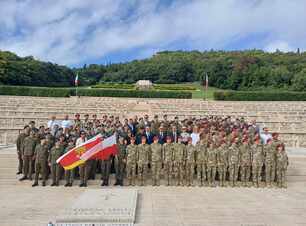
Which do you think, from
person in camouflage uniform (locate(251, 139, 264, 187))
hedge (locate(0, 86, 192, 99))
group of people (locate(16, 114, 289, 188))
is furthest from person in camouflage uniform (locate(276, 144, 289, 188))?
hedge (locate(0, 86, 192, 99))

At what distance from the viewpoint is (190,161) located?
1024 cm

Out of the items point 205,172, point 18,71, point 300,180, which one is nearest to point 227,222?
point 205,172

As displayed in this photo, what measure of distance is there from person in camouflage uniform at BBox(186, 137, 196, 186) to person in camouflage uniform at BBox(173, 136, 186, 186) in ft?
0.40

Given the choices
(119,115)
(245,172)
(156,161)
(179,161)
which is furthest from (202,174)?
(119,115)

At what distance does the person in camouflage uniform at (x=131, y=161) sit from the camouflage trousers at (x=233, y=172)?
2.85 metres

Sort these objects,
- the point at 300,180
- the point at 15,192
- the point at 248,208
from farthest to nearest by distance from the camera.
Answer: the point at 300,180
the point at 15,192
the point at 248,208

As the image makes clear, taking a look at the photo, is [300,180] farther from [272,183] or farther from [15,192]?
[15,192]

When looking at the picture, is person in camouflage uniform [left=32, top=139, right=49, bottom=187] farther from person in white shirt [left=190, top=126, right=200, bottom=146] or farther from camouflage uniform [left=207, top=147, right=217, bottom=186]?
camouflage uniform [left=207, top=147, right=217, bottom=186]

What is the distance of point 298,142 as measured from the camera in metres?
18.9

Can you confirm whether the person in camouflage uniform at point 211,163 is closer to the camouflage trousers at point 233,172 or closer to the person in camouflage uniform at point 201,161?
the person in camouflage uniform at point 201,161

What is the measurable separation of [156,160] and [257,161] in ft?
9.91

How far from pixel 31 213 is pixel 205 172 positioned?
513cm

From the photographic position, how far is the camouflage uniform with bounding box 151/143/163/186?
10219 millimetres

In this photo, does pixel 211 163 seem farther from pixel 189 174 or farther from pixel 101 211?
pixel 101 211
